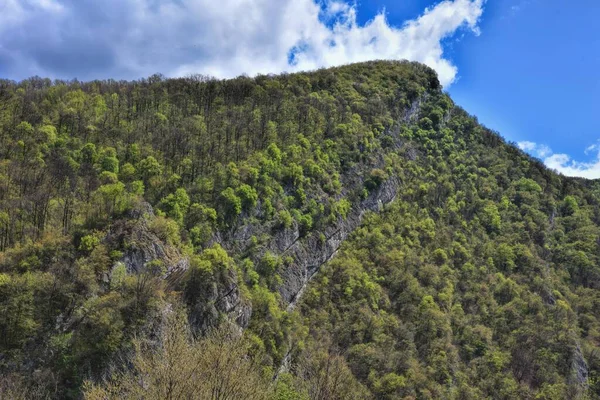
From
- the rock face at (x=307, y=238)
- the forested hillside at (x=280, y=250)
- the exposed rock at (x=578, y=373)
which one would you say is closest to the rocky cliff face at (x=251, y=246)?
the rock face at (x=307, y=238)

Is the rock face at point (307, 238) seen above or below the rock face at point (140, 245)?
above

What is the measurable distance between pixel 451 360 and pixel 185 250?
144 ft

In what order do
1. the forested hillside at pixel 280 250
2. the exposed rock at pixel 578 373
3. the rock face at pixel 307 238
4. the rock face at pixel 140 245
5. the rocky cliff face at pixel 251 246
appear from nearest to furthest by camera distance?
the forested hillside at pixel 280 250, the rock face at pixel 140 245, the rocky cliff face at pixel 251 246, the rock face at pixel 307 238, the exposed rock at pixel 578 373

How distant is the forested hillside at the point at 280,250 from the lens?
99.7 feet

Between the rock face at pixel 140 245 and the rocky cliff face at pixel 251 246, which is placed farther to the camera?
the rocky cliff face at pixel 251 246

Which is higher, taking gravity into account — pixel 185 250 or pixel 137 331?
pixel 185 250

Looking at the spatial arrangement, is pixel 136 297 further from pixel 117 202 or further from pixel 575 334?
pixel 575 334

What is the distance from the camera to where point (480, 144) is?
110 m

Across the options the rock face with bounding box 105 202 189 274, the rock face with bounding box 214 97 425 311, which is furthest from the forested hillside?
the rock face with bounding box 214 97 425 311

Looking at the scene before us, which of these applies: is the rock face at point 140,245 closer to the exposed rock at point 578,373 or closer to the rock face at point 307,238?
the rock face at point 307,238

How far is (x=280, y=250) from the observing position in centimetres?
5756

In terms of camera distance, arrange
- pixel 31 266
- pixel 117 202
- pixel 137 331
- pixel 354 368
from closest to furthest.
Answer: pixel 137 331 → pixel 31 266 → pixel 117 202 → pixel 354 368

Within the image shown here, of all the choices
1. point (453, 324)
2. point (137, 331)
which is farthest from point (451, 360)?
point (137, 331)

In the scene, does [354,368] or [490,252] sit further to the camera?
[490,252]
